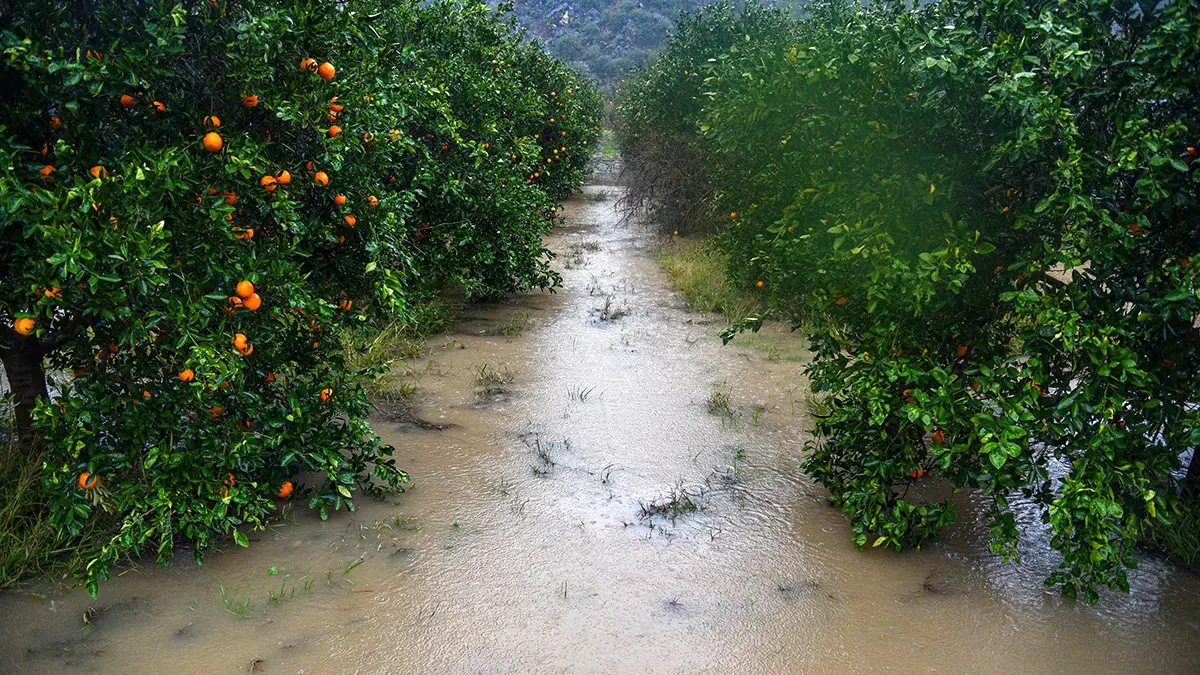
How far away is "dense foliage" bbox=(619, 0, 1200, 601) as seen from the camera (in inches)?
121

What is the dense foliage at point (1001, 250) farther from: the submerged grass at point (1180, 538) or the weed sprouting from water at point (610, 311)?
the weed sprouting from water at point (610, 311)

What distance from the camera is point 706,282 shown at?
943 cm

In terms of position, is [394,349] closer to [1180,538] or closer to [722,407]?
[722,407]

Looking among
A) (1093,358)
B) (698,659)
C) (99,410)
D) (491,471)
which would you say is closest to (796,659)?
(698,659)

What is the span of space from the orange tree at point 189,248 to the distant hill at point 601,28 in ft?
121

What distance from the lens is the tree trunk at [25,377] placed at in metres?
4.03

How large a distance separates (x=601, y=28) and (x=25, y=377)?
1868 inches

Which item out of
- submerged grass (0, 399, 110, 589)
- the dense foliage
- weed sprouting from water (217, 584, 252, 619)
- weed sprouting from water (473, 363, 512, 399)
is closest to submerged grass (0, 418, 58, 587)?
submerged grass (0, 399, 110, 589)

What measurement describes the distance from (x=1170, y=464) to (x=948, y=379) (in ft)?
2.74

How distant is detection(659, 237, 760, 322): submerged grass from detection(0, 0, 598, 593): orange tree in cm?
487

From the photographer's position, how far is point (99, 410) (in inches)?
135

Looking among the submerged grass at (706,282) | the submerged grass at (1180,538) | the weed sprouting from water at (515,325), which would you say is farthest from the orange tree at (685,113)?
the submerged grass at (1180,538)

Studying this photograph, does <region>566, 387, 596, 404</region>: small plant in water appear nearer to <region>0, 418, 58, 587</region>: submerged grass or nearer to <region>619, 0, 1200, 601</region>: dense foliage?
<region>619, 0, 1200, 601</region>: dense foliage

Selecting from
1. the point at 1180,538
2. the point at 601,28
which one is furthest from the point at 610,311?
the point at 601,28
